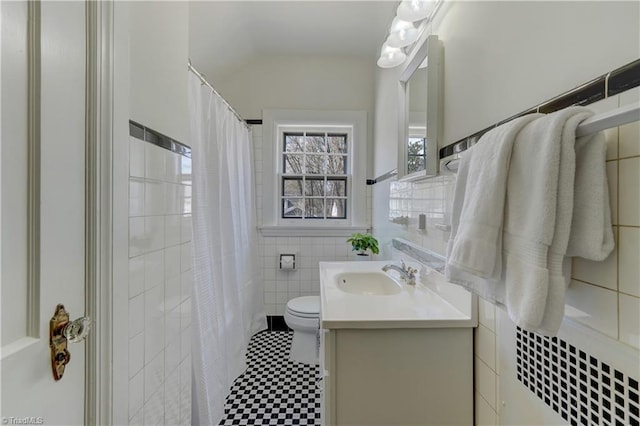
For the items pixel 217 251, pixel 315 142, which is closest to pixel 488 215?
pixel 217 251

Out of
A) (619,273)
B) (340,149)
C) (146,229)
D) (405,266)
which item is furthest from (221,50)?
(619,273)

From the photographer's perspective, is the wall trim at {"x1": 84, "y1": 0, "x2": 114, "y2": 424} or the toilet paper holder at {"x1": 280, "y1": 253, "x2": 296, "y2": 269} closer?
the wall trim at {"x1": 84, "y1": 0, "x2": 114, "y2": 424}

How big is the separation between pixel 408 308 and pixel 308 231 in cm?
157

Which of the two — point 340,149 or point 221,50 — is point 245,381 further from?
point 221,50

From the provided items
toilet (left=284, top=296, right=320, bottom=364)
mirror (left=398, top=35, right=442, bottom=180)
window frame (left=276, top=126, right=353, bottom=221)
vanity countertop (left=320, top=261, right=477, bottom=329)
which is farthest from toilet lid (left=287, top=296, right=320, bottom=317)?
mirror (left=398, top=35, right=442, bottom=180)

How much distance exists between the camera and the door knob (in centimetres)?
55

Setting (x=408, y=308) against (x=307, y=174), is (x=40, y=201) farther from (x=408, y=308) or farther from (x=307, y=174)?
(x=307, y=174)

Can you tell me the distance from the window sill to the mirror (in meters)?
0.98

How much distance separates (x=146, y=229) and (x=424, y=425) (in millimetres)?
1122

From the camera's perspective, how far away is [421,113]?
1389 mm

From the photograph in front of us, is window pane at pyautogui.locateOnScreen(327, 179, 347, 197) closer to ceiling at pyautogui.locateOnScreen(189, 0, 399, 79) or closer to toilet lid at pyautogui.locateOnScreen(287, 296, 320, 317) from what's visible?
toilet lid at pyautogui.locateOnScreen(287, 296, 320, 317)

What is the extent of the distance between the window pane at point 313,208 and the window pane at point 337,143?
20.3 inches

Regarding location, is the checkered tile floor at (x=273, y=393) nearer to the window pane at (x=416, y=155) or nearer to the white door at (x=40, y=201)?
the white door at (x=40, y=201)

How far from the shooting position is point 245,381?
1.81 m
